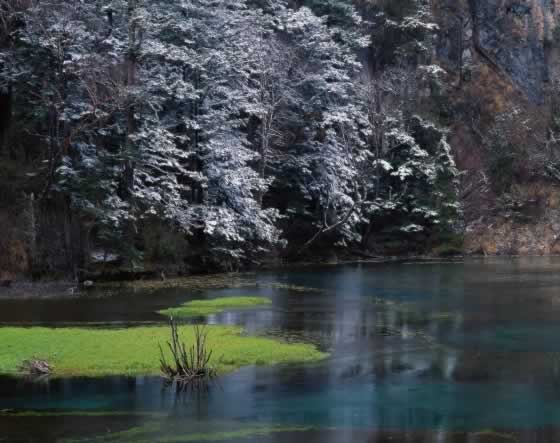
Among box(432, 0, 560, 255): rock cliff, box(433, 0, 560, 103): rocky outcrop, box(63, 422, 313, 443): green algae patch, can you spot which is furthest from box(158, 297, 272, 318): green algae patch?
box(433, 0, 560, 103): rocky outcrop

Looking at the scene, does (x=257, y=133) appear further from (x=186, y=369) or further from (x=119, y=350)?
(x=186, y=369)

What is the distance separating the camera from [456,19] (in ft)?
246

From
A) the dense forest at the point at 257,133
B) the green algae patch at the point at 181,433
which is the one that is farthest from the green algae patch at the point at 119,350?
the dense forest at the point at 257,133

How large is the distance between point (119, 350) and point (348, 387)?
669 centimetres

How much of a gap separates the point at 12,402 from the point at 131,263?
2457cm

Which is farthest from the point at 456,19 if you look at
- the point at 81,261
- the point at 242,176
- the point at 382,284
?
the point at 81,261

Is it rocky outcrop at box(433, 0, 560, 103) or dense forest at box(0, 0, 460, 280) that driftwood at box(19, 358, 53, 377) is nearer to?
dense forest at box(0, 0, 460, 280)

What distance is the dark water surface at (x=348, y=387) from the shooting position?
1538 cm

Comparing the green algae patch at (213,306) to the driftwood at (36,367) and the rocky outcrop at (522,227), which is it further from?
the rocky outcrop at (522,227)

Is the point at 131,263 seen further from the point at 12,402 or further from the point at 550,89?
the point at 550,89

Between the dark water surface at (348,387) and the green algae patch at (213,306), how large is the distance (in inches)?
39.4

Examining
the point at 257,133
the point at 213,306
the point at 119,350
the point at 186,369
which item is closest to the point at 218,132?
the point at 257,133

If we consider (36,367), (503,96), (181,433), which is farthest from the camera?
(503,96)

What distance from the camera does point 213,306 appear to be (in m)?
31.8
